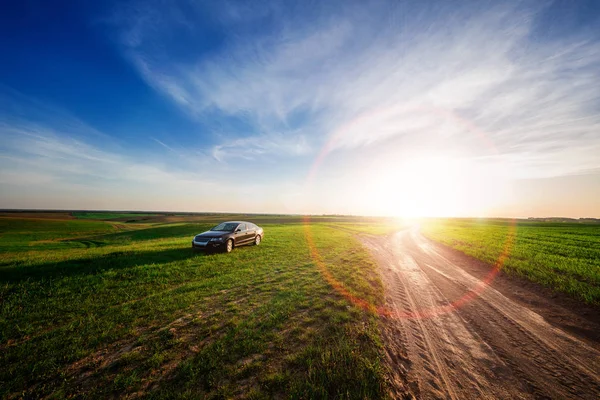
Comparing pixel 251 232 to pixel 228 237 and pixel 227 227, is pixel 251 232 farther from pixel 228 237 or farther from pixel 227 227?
pixel 228 237

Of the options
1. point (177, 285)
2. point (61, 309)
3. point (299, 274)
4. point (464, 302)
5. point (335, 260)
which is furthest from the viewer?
point (335, 260)

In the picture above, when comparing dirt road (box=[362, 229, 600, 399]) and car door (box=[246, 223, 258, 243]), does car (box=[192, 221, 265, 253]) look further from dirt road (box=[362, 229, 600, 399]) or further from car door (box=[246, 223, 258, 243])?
dirt road (box=[362, 229, 600, 399])

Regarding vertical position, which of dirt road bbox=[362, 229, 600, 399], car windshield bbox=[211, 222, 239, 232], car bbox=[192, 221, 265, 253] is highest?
car windshield bbox=[211, 222, 239, 232]

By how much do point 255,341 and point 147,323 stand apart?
2.92 metres

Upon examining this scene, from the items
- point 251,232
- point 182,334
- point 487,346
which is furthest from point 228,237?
point 487,346

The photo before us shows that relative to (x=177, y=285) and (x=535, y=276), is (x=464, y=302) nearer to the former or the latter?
(x=535, y=276)

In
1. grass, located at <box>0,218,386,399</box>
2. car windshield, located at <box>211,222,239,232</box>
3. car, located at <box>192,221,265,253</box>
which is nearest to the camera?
grass, located at <box>0,218,386,399</box>

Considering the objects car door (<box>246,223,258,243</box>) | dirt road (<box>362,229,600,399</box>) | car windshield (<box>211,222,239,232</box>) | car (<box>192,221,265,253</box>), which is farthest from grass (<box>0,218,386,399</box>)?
car door (<box>246,223,258,243</box>)

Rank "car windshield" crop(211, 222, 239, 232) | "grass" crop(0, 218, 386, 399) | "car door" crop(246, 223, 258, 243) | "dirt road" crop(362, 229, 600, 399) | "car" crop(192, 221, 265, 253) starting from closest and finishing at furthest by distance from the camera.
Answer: "grass" crop(0, 218, 386, 399)
"dirt road" crop(362, 229, 600, 399)
"car" crop(192, 221, 265, 253)
"car windshield" crop(211, 222, 239, 232)
"car door" crop(246, 223, 258, 243)

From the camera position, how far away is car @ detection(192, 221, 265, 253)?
13.2 m

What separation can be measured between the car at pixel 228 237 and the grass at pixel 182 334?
384cm

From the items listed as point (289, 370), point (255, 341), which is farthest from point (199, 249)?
point (289, 370)

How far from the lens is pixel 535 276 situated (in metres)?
9.65

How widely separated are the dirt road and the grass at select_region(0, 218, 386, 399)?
71cm
